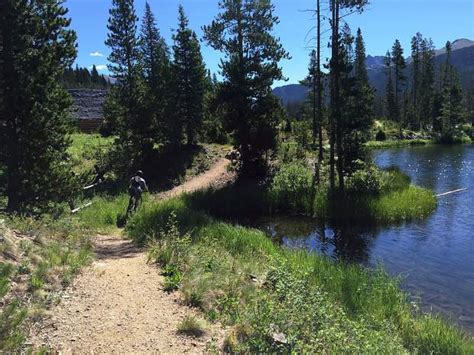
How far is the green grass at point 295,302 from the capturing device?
665cm

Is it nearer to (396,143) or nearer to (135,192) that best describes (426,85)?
(396,143)

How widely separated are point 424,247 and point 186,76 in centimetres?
2438

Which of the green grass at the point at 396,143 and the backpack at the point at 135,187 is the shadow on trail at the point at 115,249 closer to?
the backpack at the point at 135,187

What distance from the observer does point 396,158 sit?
4866cm

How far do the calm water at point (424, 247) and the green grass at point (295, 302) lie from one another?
6.36 feet

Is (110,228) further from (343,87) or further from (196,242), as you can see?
(343,87)

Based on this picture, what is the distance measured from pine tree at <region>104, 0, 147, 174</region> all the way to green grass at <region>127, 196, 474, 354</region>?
21038 mm

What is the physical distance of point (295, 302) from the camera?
7555 millimetres

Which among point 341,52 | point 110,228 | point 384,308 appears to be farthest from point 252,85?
point 384,308

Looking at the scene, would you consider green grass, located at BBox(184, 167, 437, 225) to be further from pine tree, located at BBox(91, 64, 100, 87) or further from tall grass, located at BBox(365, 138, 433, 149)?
pine tree, located at BBox(91, 64, 100, 87)

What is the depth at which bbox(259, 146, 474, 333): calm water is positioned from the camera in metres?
11.6

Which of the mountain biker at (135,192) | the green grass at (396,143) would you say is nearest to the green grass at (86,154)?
the mountain biker at (135,192)

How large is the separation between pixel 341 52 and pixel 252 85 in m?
5.95

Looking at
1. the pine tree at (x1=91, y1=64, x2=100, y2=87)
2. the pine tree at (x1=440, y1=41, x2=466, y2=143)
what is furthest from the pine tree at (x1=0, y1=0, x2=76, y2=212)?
the pine tree at (x1=91, y1=64, x2=100, y2=87)
